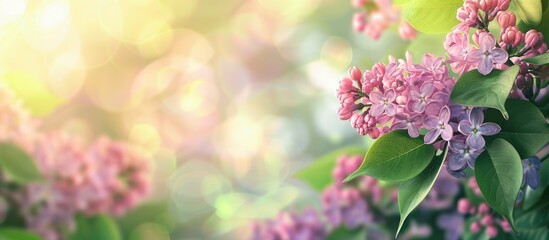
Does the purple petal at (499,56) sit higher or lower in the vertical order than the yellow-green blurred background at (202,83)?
higher

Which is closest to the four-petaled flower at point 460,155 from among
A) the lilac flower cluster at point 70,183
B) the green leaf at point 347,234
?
the green leaf at point 347,234

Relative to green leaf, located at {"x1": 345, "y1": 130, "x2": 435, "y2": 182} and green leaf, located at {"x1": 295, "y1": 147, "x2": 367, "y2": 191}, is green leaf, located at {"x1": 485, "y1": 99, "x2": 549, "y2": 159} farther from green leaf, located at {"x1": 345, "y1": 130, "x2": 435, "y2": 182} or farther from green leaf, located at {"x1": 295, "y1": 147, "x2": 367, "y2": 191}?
green leaf, located at {"x1": 295, "y1": 147, "x2": 367, "y2": 191}

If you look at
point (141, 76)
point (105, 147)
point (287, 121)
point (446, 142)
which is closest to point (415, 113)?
point (446, 142)

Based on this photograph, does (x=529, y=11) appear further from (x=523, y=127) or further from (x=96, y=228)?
(x=96, y=228)

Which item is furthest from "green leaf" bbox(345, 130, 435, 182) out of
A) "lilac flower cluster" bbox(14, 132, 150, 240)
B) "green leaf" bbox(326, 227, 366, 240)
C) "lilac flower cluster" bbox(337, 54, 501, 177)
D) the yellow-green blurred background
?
the yellow-green blurred background

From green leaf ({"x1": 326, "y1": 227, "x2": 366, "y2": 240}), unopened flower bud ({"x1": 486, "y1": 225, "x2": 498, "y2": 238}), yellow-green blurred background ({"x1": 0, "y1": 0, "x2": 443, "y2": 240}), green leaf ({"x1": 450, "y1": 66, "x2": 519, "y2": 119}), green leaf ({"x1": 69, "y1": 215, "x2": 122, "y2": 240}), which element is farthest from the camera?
yellow-green blurred background ({"x1": 0, "y1": 0, "x2": 443, "y2": 240})

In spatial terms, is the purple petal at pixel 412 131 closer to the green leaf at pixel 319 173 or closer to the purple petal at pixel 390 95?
the purple petal at pixel 390 95

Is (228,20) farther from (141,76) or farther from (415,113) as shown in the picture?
(415,113)
